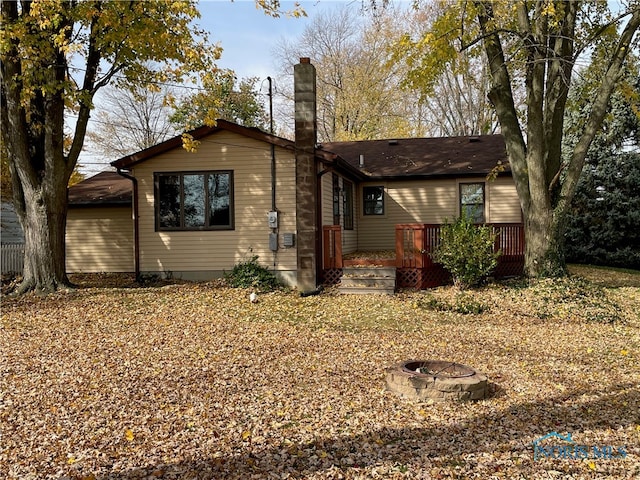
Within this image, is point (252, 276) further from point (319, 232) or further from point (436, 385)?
point (436, 385)

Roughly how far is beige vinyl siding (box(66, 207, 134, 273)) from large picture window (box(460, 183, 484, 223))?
10117 millimetres

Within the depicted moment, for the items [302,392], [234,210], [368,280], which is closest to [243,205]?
[234,210]

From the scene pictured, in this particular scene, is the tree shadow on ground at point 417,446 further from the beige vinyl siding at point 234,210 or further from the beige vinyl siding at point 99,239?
the beige vinyl siding at point 99,239

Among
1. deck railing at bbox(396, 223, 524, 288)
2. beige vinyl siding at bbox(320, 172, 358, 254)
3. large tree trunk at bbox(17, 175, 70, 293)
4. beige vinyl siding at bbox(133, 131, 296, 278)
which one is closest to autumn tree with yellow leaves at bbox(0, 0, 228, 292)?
large tree trunk at bbox(17, 175, 70, 293)

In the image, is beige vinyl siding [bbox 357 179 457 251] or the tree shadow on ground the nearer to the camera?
the tree shadow on ground

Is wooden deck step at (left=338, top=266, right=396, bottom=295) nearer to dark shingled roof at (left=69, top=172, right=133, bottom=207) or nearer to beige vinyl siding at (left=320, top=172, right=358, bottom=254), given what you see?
beige vinyl siding at (left=320, top=172, right=358, bottom=254)

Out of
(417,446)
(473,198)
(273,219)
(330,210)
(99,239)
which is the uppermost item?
(473,198)

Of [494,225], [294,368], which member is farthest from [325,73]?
[294,368]

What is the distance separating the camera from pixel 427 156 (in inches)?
702

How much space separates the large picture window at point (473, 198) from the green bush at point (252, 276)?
6989mm

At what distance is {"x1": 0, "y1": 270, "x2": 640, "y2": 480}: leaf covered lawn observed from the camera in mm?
3836

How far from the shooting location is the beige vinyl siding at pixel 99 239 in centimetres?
1557

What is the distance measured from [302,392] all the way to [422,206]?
12321 millimetres

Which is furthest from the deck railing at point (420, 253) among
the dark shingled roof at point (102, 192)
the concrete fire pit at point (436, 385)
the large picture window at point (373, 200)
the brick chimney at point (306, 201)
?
the dark shingled roof at point (102, 192)
